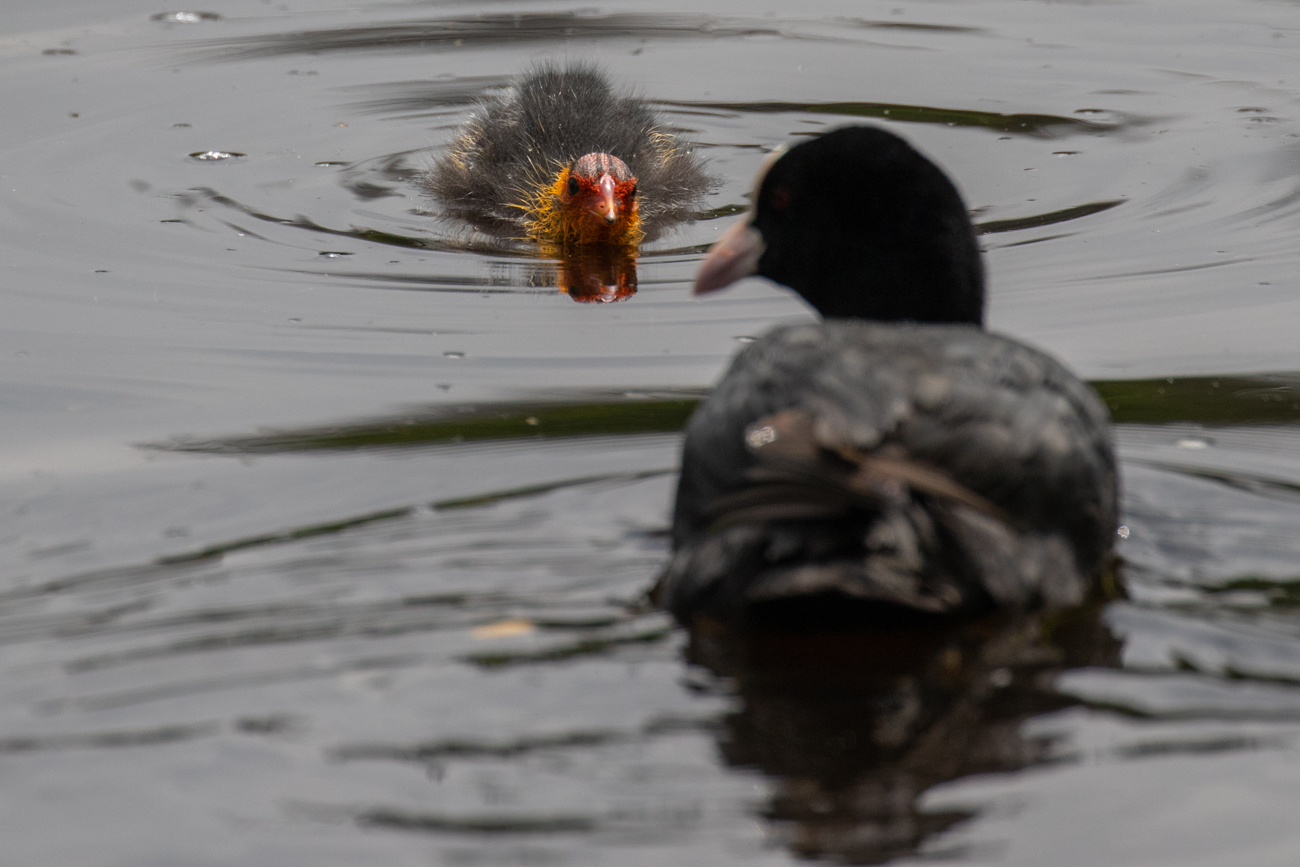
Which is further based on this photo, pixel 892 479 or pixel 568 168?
pixel 568 168

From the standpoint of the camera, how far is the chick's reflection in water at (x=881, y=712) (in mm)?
2896

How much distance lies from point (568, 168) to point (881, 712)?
511 cm

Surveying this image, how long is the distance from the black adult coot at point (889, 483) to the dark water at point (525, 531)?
0.55 feet

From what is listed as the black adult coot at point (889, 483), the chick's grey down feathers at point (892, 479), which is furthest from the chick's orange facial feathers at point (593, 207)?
the chick's grey down feathers at point (892, 479)

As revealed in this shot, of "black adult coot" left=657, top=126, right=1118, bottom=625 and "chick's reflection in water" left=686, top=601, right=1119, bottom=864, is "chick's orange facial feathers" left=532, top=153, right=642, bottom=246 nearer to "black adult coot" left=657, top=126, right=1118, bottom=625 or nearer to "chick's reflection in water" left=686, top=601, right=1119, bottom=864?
"black adult coot" left=657, top=126, right=1118, bottom=625

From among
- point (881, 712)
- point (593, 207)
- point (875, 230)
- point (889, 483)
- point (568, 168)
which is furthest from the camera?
point (568, 168)

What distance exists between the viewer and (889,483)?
3.08m

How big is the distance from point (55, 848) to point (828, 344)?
5.66 feet

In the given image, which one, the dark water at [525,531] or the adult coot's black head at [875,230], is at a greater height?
the adult coot's black head at [875,230]

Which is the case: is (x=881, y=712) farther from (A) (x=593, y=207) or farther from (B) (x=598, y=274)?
(A) (x=593, y=207)

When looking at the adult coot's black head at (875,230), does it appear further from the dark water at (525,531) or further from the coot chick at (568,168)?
the coot chick at (568,168)

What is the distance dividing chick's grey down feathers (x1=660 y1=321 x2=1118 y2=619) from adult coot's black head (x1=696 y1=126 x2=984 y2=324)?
61cm

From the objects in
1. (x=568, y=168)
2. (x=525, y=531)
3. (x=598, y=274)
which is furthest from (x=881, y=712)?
(x=568, y=168)

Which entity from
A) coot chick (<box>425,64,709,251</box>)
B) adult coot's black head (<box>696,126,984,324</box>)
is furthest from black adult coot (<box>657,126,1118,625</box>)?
coot chick (<box>425,64,709,251</box>)
